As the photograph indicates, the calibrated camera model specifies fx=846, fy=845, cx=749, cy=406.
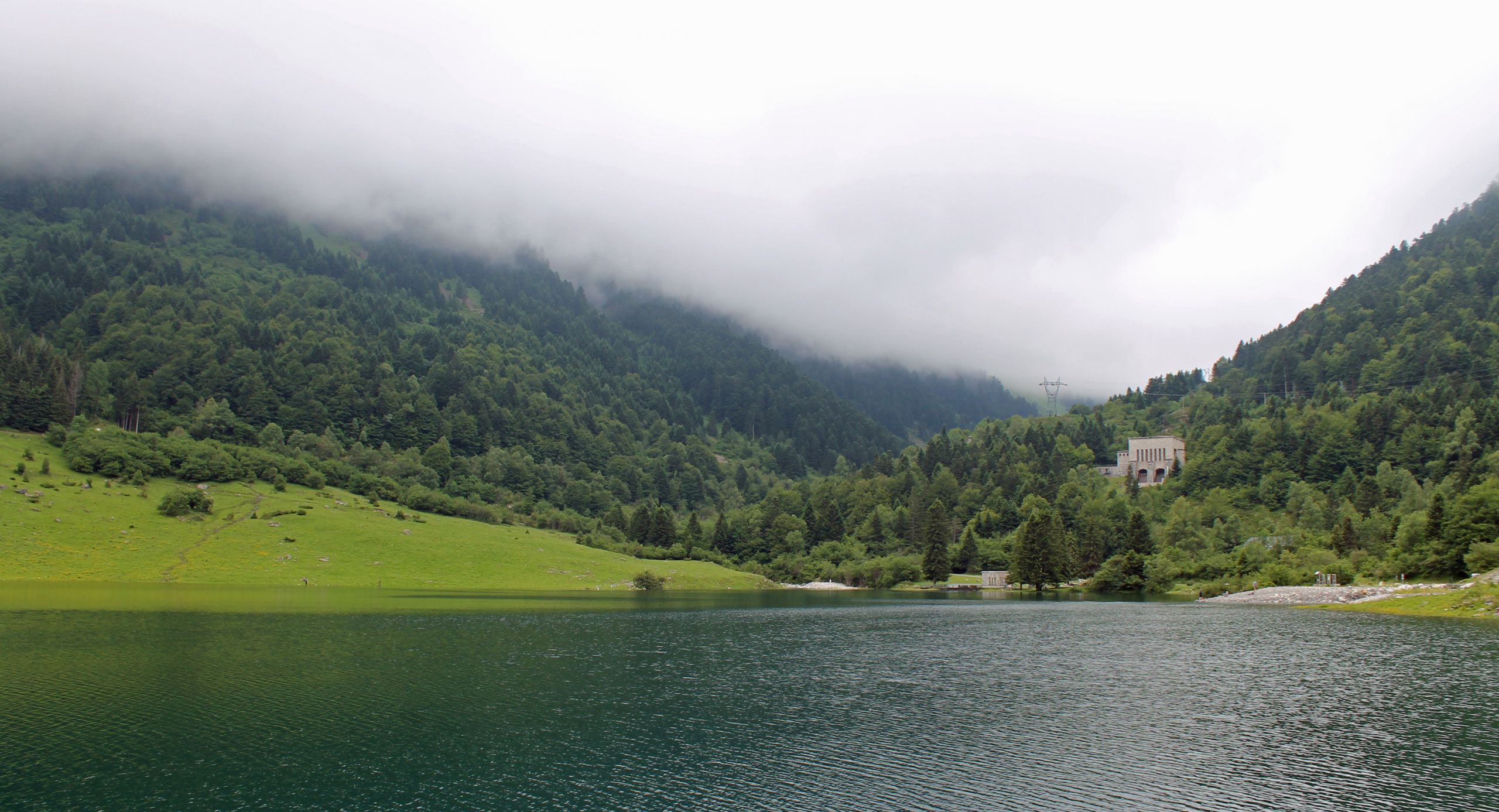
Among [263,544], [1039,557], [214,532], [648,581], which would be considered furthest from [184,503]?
[1039,557]

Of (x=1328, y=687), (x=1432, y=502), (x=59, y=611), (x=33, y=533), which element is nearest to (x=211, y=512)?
(x=33, y=533)

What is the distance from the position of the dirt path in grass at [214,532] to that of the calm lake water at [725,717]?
49.2 m

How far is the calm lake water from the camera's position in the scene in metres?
33.4

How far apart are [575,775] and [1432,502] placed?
137 m

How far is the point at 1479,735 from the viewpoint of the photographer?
134ft

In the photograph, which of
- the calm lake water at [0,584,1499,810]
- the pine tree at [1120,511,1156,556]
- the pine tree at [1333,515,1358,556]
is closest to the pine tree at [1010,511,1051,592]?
the pine tree at [1120,511,1156,556]

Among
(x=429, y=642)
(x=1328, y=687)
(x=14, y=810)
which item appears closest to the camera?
(x=14, y=810)

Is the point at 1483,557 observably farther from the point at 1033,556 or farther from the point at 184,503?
the point at 184,503

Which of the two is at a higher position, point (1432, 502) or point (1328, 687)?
point (1432, 502)

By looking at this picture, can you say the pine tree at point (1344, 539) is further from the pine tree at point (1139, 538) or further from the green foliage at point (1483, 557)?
the green foliage at point (1483, 557)

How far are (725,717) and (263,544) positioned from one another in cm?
13297

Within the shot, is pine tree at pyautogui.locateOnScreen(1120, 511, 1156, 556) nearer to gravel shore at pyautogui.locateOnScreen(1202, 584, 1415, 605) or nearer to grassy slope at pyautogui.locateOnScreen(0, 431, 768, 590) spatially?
gravel shore at pyautogui.locateOnScreen(1202, 584, 1415, 605)

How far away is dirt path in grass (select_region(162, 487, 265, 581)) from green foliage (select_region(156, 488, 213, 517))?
17.5 ft

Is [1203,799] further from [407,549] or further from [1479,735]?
[407,549]
